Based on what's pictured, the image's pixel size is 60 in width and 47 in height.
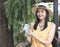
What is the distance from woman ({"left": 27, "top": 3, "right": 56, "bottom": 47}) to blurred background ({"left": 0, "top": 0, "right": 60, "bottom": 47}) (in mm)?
148

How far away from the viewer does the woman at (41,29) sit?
460 centimetres

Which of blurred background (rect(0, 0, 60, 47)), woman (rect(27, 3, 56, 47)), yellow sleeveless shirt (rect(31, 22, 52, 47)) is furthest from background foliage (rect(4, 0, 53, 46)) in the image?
yellow sleeveless shirt (rect(31, 22, 52, 47))

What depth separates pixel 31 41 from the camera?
474 centimetres

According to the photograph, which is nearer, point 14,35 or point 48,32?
point 48,32

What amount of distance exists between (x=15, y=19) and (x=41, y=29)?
51cm

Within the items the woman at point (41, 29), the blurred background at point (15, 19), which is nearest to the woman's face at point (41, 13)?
the woman at point (41, 29)

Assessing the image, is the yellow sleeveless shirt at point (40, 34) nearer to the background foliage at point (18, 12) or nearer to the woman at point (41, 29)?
the woman at point (41, 29)

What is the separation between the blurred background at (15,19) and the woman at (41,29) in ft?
0.49

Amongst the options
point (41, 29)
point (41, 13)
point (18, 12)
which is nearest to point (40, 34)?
point (41, 29)

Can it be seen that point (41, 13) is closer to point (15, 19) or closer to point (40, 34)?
point (40, 34)

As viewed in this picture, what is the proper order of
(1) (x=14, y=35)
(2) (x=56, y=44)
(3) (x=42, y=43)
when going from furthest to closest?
(1) (x=14, y=35)
(2) (x=56, y=44)
(3) (x=42, y=43)

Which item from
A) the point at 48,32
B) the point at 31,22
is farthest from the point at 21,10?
the point at 48,32

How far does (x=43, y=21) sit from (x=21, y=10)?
40 centimetres

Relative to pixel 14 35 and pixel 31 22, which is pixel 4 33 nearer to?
pixel 14 35
